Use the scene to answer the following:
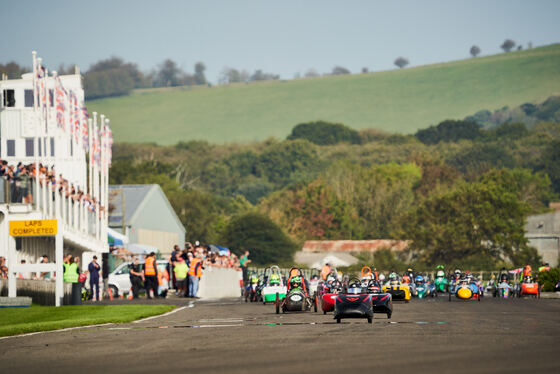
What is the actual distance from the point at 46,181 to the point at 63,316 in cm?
1217

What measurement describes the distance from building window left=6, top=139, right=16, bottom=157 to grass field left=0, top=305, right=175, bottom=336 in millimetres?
28049

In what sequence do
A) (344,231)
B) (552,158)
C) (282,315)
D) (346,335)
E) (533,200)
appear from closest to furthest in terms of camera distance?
(346,335)
(282,315)
(344,231)
(533,200)
(552,158)

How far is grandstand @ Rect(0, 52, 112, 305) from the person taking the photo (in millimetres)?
32719

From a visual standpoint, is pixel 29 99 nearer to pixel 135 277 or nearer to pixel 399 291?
pixel 135 277

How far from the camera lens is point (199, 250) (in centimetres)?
4238

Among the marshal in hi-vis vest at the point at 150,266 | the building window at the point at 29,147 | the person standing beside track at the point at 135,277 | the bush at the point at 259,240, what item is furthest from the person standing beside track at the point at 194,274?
the bush at the point at 259,240

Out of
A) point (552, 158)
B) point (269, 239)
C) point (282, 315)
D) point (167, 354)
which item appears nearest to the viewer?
point (167, 354)

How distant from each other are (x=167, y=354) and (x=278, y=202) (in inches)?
4796

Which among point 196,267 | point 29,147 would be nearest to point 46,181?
point 196,267

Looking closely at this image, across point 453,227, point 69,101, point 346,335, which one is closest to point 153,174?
point 453,227

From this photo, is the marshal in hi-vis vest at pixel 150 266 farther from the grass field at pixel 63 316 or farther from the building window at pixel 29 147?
the building window at pixel 29 147

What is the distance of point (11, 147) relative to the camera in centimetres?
5684

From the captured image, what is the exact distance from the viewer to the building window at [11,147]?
186 ft

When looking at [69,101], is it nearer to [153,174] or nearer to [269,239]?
[269,239]
